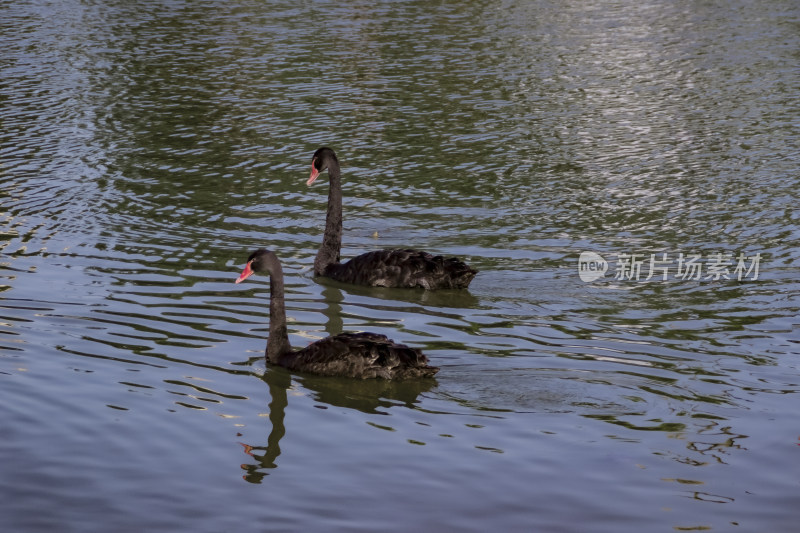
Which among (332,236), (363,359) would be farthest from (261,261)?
(332,236)

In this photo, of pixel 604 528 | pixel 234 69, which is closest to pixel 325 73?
pixel 234 69

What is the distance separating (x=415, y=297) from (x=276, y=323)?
2787mm

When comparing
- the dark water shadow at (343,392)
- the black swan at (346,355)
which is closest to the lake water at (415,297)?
the dark water shadow at (343,392)

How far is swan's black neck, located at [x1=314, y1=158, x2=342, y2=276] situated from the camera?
1492 cm

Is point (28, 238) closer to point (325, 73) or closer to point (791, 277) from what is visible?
point (791, 277)

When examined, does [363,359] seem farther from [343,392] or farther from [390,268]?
[390,268]

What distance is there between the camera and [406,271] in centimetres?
1394

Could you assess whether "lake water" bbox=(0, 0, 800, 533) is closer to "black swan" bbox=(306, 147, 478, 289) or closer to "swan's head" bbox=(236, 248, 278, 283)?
"black swan" bbox=(306, 147, 478, 289)

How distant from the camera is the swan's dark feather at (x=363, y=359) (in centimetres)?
1060

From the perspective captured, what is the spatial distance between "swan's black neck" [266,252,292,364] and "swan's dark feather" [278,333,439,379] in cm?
22

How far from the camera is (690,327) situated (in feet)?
40.1

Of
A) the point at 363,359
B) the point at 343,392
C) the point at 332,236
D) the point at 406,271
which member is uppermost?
the point at 332,236

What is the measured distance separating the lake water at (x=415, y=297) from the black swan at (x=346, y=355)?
0.16m

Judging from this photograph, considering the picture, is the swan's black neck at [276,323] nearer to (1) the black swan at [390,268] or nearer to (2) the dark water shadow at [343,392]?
(2) the dark water shadow at [343,392]
